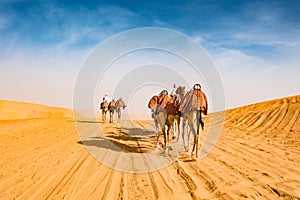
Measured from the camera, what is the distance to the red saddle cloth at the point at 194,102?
11488mm

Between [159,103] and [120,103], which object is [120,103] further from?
[159,103]

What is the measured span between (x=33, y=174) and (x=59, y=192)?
2.47 metres

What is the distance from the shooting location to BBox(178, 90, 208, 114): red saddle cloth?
1149 cm

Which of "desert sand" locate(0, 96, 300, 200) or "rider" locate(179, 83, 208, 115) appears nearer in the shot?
"desert sand" locate(0, 96, 300, 200)

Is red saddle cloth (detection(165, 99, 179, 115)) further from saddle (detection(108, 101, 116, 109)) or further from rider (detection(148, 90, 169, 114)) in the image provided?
saddle (detection(108, 101, 116, 109))

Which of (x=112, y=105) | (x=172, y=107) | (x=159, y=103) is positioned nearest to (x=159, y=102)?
(x=159, y=103)

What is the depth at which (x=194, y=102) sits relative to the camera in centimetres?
1152

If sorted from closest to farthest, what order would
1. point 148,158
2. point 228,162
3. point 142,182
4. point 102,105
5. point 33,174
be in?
point 142,182, point 33,174, point 228,162, point 148,158, point 102,105

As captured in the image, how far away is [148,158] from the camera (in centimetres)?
1161

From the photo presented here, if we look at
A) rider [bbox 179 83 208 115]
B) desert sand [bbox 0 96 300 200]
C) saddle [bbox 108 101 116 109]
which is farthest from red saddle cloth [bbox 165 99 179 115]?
saddle [bbox 108 101 116 109]

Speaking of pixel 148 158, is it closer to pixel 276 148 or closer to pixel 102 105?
pixel 276 148

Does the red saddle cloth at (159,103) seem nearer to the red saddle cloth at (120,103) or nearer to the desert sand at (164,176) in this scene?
the desert sand at (164,176)

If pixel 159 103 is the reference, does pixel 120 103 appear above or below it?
above

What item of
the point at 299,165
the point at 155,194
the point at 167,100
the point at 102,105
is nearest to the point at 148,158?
the point at 167,100
